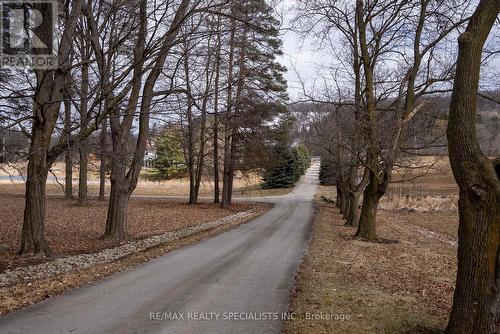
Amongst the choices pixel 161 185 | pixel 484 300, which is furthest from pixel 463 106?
pixel 161 185

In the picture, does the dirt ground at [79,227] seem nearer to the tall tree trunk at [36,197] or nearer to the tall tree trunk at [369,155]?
the tall tree trunk at [36,197]

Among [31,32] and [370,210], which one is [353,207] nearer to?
[370,210]

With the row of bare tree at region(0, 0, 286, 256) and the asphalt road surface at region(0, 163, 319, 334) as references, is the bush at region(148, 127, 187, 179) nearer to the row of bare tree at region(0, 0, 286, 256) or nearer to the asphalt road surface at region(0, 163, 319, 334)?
the row of bare tree at region(0, 0, 286, 256)

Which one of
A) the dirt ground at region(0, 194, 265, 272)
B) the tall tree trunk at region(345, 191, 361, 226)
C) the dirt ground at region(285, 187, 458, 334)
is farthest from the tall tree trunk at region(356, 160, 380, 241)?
the dirt ground at region(0, 194, 265, 272)

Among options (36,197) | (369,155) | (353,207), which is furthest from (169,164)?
(36,197)

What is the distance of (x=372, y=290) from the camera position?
26.1ft

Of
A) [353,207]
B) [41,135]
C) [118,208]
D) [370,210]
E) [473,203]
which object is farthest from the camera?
[353,207]

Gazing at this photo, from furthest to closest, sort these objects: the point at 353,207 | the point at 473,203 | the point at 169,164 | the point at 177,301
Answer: the point at 169,164 < the point at 353,207 < the point at 177,301 < the point at 473,203

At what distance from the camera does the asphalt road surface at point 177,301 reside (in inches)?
227

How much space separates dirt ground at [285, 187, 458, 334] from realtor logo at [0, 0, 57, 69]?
7.18 metres

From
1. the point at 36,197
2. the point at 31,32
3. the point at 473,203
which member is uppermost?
the point at 31,32

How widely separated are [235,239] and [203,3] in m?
7.52

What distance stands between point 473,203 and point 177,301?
4325mm

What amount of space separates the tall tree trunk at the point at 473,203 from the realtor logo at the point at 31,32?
818 centimetres
